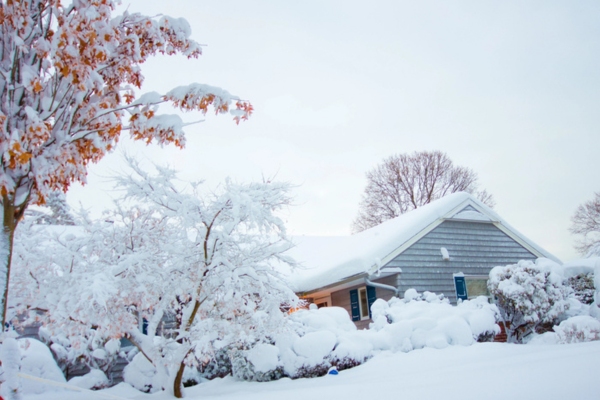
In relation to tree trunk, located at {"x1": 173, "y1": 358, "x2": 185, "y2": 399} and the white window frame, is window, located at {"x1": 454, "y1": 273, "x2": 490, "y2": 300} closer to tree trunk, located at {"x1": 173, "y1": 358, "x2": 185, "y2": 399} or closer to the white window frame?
the white window frame

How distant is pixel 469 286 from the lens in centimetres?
1703

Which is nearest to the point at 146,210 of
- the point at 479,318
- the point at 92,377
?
the point at 92,377

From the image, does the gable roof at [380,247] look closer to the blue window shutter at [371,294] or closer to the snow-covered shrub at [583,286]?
the blue window shutter at [371,294]

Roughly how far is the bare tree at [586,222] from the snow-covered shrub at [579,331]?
94.5 feet

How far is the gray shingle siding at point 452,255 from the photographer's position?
1555 centimetres

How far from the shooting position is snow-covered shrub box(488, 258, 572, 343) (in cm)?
1255

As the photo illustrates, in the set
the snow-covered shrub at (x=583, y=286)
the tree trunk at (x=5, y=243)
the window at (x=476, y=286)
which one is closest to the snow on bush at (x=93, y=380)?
the tree trunk at (x=5, y=243)

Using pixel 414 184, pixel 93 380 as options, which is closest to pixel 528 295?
pixel 93 380

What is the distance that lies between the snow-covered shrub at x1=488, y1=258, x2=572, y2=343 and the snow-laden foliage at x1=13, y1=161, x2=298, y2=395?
23.2 feet

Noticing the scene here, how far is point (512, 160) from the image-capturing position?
25.4m

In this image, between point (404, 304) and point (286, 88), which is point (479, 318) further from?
point (286, 88)

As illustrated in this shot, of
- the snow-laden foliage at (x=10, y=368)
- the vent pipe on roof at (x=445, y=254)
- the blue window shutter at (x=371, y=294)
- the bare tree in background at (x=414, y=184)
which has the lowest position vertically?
the snow-laden foliage at (x=10, y=368)

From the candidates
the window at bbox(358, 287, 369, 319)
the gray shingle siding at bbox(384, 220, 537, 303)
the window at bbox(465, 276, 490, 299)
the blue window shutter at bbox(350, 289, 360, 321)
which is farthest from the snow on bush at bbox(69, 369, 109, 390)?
the window at bbox(465, 276, 490, 299)

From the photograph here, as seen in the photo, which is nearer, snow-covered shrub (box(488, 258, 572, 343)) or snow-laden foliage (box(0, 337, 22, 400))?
snow-laden foliage (box(0, 337, 22, 400))
